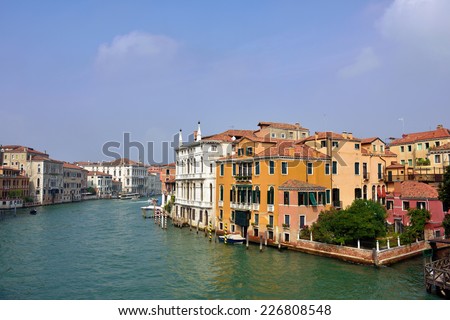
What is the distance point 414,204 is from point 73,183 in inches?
2763

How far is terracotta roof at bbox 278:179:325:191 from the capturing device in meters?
23.9

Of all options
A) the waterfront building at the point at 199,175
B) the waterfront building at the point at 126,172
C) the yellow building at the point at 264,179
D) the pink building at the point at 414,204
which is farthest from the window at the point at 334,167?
the waterfront building at the point at 126,172

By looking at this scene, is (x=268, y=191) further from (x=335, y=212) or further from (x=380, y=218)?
(x=380, y=218)

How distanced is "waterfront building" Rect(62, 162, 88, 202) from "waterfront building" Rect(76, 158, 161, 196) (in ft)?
63.3

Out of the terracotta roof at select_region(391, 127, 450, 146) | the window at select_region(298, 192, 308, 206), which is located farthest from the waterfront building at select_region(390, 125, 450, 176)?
the window at select_region(298, 192, 308, 206)

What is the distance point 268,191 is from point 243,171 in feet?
10.6

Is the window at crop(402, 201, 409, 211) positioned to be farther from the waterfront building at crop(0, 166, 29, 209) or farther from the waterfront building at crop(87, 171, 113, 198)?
the waterfront building at crop(87, 171, 113, 198)

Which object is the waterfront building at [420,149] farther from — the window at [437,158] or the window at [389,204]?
the window at [389,204]

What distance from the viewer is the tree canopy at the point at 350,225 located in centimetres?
2084

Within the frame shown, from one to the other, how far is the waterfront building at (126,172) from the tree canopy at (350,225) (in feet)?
284

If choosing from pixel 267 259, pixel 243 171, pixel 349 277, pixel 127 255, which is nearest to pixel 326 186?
pixel 243 171

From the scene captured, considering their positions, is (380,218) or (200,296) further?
(380,218)

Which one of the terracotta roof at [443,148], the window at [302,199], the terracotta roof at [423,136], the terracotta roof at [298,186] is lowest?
the window at [302,199]

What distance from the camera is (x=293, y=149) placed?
2580 centimetres
